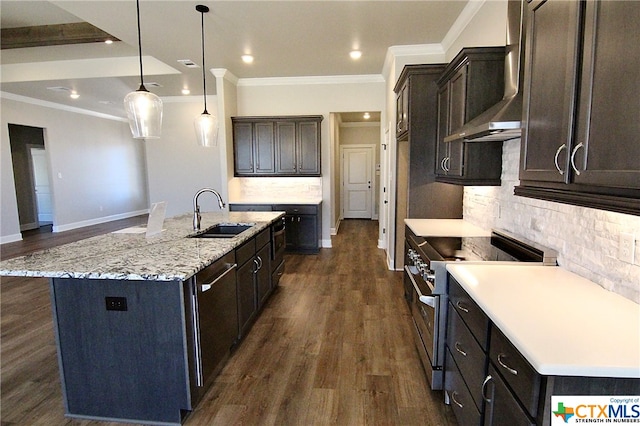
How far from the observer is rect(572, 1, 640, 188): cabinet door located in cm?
95

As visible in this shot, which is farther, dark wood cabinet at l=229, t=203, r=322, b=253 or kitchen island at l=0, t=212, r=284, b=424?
dark wood cabinet at l=229, t=203, r=322, b=253

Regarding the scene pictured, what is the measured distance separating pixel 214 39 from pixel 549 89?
378cm

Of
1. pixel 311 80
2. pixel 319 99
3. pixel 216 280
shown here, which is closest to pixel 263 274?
pixel 216 280

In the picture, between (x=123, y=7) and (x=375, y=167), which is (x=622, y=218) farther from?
(x=375, y=167)

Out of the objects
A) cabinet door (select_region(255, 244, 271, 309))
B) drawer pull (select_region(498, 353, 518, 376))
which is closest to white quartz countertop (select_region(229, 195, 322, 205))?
cabinet door (select_region(255, 244, 271, 309))

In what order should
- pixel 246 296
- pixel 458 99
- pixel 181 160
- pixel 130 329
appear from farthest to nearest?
pixel 181 160 < pixel 246 296 < pixel 458 99 < pixel 130 329

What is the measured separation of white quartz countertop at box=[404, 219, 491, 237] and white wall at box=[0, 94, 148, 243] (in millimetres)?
7665

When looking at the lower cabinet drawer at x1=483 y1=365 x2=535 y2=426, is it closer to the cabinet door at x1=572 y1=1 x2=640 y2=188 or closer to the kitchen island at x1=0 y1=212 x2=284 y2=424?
the cabinet door at x1=572 y1=1 x2=640 y2=188

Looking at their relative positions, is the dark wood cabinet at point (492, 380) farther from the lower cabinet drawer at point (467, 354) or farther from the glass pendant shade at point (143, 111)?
the glass pendant shade at point (143, 111)

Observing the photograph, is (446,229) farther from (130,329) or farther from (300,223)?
(300,223)

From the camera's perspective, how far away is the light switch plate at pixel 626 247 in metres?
1.31

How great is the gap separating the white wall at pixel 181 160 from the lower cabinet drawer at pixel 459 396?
575 cm

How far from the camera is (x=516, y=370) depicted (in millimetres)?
1082

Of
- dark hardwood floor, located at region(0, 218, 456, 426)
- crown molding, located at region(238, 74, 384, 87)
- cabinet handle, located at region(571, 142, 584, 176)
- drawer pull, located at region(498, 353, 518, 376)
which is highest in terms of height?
crown molding, located at region(238, 74, 384, 87)
